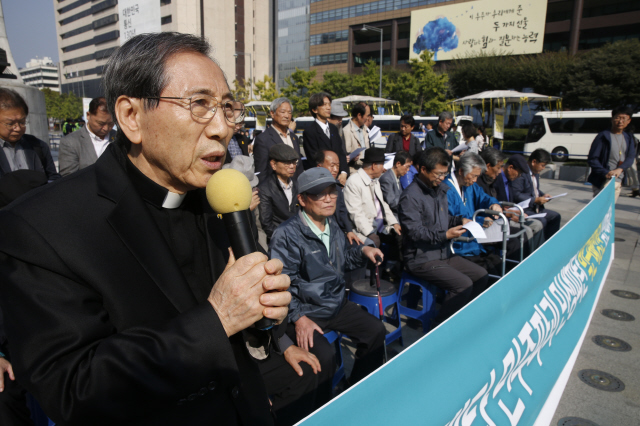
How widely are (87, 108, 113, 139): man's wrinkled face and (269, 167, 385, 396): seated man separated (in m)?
2.82

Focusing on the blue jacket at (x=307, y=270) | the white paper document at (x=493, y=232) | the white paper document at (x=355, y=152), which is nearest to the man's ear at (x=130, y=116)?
the blue jacket at (x=307, y=270)

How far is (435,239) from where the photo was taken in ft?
12.0

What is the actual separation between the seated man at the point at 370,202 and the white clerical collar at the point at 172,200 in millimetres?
3474

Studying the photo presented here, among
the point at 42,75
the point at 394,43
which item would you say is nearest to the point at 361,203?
the point at 394,43

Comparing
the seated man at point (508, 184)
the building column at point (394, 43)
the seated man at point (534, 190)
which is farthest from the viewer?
the building column at point (394, 43)

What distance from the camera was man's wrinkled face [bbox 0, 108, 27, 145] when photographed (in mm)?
3391

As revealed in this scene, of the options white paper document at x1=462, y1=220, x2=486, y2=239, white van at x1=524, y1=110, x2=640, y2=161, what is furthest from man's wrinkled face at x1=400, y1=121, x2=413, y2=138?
white van at x1=524, y1=110, x2=640, y2=161

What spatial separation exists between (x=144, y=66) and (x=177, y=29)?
69386mm

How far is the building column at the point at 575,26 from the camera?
3619cm

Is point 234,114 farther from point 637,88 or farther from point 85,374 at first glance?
point 637,88

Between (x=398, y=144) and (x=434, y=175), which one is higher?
(x=398, y=144)

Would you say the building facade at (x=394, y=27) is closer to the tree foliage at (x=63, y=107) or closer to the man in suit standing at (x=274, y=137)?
the tree foliage at (x=63, y=107)

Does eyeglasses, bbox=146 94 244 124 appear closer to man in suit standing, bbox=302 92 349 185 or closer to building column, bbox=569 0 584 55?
man in suit standing, bbox=302 92 349 185

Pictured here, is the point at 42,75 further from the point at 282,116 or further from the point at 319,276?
the point at 319,276
